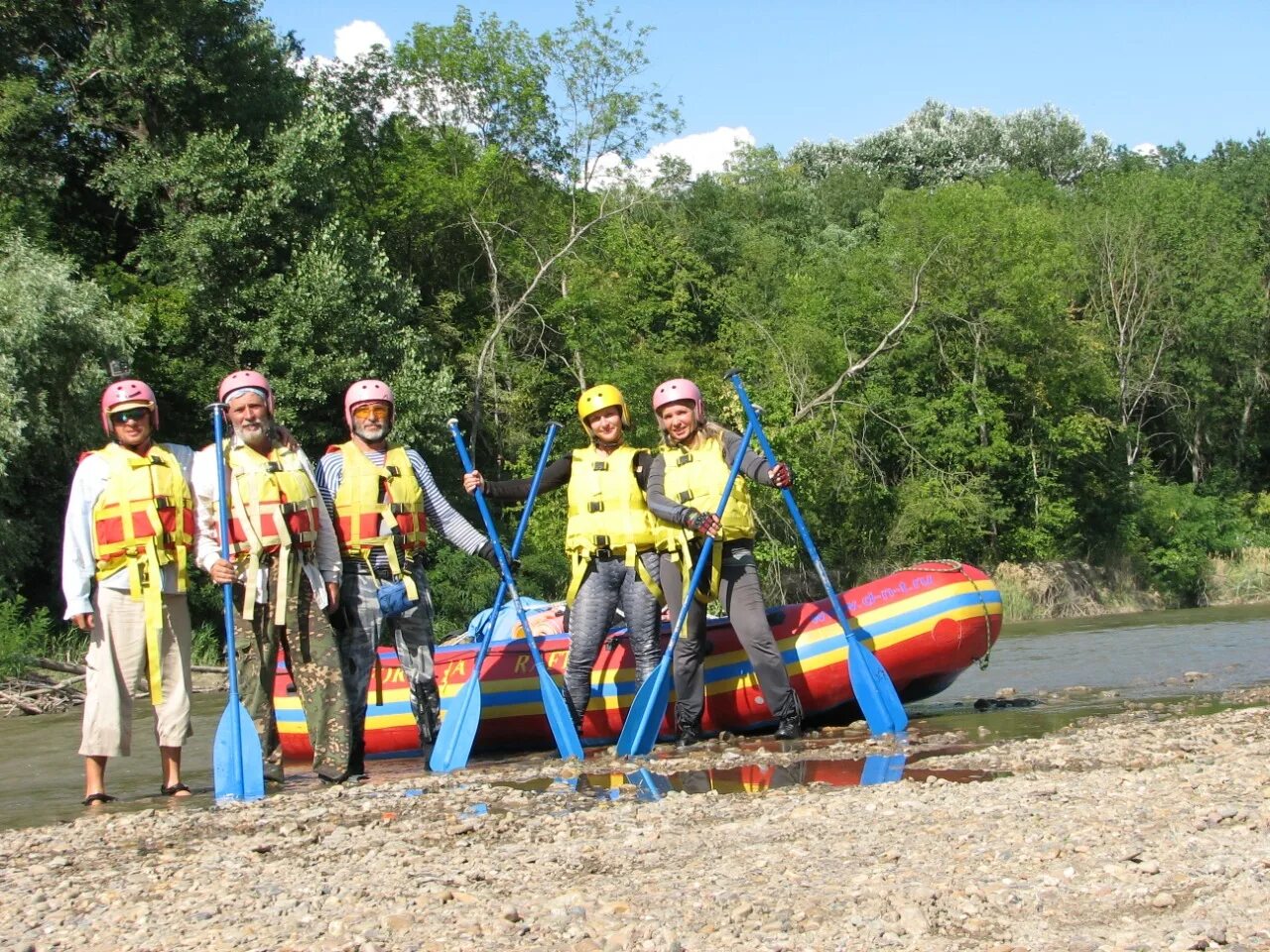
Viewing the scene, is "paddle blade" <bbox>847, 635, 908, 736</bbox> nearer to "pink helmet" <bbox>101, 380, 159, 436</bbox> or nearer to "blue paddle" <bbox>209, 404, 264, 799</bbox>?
"blue paddle" <bbox>209, 404, 264, 799</bbox>

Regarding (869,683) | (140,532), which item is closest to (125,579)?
(140,532)

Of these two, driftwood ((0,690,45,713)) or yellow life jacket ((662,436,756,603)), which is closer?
yellow life jacket ((662,436,756,603))

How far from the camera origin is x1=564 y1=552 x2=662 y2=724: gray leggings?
299 inches

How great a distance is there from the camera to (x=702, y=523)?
7.39 m

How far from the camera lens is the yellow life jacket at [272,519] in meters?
6.70

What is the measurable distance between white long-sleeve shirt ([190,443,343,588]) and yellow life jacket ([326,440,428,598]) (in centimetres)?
16

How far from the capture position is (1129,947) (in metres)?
3.40

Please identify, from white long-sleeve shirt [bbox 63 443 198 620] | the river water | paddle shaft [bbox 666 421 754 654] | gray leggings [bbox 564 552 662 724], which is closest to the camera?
the river water

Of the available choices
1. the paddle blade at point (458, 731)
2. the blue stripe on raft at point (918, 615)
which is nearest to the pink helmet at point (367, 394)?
the paddle blade at point (458, 731)

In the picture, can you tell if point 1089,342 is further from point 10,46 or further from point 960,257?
point 10,46

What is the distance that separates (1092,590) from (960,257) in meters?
6.97

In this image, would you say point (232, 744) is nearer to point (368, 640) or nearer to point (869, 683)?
point (368, 640)

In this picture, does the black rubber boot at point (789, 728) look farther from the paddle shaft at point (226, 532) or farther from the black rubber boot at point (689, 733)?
the paddle shaft at point (226, 532)

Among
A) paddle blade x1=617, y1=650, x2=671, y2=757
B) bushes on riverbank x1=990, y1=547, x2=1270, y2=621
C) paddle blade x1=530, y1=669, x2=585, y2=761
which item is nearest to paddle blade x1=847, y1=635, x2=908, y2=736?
paddle blade x1=617, y1=650, x2=671, y2=757
